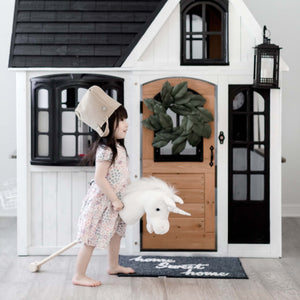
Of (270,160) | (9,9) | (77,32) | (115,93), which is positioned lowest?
(270,160)

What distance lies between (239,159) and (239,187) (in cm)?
26

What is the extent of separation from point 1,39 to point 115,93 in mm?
2560

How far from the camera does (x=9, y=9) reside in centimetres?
692

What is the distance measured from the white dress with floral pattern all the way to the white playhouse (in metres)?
0.71

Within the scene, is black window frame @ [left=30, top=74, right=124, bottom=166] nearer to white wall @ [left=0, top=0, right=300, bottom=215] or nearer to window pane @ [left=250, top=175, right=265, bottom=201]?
window pane @ [left=250, top=175, right=265, bottom=201]

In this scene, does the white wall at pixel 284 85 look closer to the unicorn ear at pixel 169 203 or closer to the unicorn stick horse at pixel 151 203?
the unicorn stick horse at pixel 151 203

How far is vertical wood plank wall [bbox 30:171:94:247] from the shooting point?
5148mm

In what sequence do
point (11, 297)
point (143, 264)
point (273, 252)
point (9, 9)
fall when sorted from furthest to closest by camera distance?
point (9, 9) → point (273, 252) → point (143, 264) → point (11, 297)

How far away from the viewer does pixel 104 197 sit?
4.33 meters

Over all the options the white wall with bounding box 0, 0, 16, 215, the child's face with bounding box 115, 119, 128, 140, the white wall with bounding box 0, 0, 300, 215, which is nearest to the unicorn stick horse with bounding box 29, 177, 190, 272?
the child's face with bounding box 115, 119, 128, 140

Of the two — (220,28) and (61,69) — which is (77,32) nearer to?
(61,69)

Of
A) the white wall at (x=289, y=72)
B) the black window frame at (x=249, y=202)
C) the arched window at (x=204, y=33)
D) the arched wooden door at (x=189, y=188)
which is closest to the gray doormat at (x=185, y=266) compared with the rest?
the arched wooden door at (x=189, y=188)

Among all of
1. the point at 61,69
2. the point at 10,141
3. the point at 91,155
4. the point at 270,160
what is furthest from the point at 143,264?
the point at 10,141

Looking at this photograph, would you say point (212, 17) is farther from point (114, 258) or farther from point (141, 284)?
point (141, 284)
